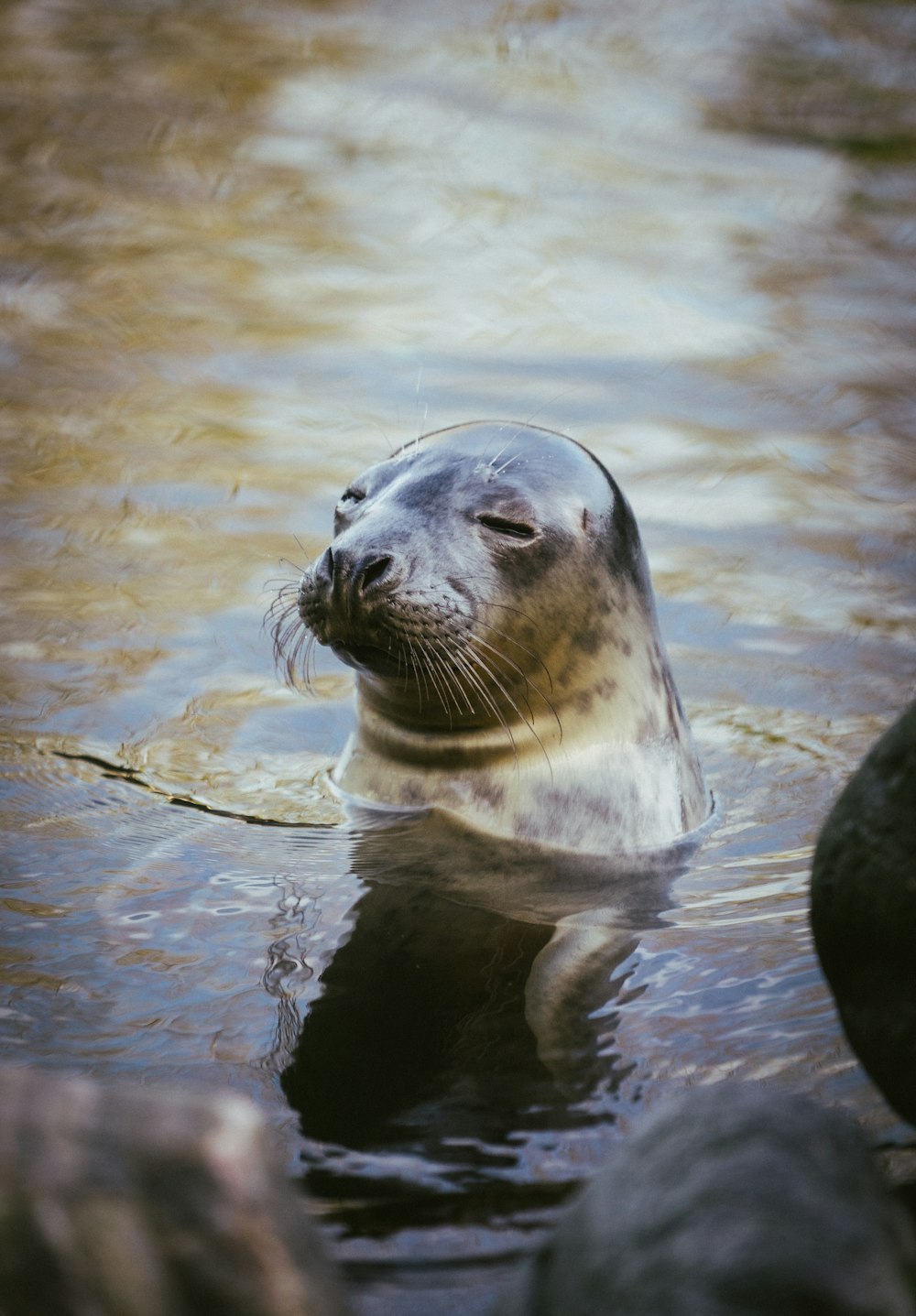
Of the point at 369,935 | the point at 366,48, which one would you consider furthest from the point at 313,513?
the point at 366,48

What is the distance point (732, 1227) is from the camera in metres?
2.24

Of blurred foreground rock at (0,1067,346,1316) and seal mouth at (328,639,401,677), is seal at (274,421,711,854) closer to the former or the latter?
seal mouth at (328,639,401,677)

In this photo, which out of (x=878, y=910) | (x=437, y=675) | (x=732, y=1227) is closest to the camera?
(x=732, y=1227)

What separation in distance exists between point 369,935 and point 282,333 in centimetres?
623

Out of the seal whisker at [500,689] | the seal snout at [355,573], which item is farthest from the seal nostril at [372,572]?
the seal whisker at [500,689]

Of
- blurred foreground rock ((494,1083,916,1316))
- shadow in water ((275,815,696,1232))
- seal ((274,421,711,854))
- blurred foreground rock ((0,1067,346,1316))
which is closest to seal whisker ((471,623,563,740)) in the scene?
seal ((274,421,711,854))

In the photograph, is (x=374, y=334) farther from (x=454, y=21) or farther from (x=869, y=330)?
(x=454, y=21)

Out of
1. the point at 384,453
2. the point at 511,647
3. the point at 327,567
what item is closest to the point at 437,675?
the point at 511,647

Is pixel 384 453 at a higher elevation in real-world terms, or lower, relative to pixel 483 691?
lower

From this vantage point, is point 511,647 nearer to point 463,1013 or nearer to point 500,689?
point 500,689

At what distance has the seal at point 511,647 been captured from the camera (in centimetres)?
450

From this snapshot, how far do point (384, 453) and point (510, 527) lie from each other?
12.1ft

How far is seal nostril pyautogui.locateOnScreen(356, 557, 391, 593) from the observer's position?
4.37 metres

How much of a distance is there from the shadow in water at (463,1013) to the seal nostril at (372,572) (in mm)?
750
